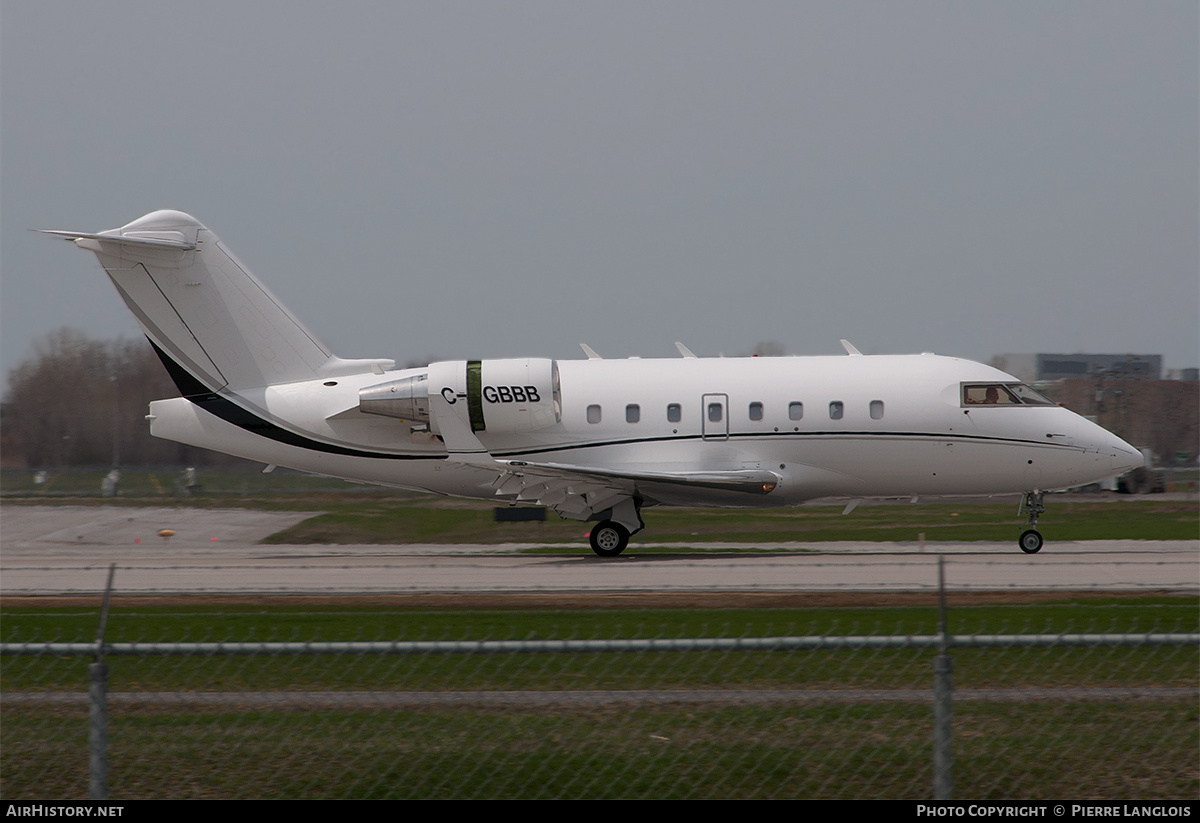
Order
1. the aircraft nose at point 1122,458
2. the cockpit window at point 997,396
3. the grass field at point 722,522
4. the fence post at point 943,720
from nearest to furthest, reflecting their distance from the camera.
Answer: the fence post at point 943,720 < the aircraft nose at point 1122,458 < the cockpit window at point 997,396 < the grass field at point 722,522

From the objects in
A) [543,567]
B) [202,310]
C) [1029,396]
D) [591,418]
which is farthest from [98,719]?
[1029,396]

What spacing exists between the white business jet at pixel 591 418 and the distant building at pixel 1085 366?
28181 mm

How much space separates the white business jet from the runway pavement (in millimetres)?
1306

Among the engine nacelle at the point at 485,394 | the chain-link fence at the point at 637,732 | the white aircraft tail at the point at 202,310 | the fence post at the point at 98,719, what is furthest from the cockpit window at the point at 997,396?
the fence post at the point at 98,719

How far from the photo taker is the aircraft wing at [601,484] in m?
21.0

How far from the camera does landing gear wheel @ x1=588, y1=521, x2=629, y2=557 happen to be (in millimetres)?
21672

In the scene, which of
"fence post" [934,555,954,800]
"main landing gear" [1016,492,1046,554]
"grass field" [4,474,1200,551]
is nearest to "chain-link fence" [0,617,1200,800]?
"fence post" [934,555,954,800]

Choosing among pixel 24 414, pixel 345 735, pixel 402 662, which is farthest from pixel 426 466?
pixel 24 414

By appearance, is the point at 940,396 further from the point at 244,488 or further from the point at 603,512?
the point at 244,488

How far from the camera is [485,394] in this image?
70.3ft

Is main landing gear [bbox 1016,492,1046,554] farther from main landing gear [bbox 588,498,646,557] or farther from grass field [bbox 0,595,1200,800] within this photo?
grass field [bbox 0,595,1200,800]

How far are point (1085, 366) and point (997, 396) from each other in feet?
126

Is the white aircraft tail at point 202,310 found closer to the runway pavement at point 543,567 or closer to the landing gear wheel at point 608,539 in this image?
the runway pavement at point 543,567
